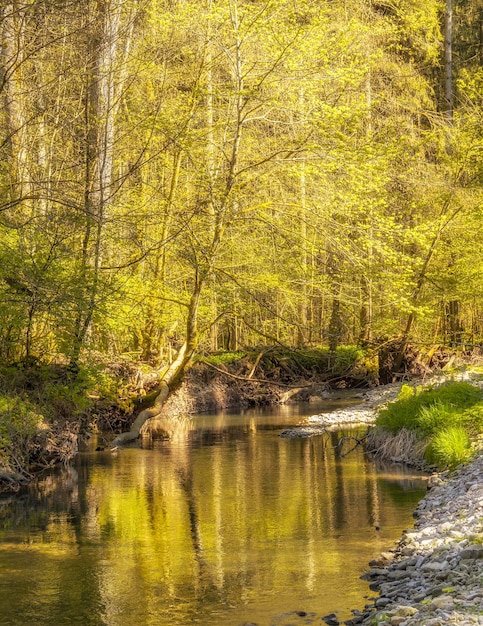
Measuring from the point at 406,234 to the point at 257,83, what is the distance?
384 centimetres

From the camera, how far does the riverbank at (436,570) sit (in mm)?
6328

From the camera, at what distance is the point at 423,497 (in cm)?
1224

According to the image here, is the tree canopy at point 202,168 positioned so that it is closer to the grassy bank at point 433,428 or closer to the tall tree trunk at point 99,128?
the tall tree trunk at point 99,128

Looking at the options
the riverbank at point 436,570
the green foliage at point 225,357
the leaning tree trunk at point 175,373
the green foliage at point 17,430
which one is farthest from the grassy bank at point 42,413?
the green foliage at point 225,357

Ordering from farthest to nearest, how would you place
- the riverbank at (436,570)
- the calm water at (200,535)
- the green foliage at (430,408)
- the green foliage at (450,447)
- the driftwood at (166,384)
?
the driftwood at (166,384) → the green foliage at (430,408) → the green foliage at (450,447) → the calm water at (200,535) → the riverbank at (436,570)

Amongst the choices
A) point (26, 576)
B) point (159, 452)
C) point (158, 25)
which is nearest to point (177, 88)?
point (158, 25)

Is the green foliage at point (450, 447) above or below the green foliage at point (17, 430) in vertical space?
below

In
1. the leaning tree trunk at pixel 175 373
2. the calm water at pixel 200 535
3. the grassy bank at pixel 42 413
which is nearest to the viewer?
the calm water at pixel 200 535

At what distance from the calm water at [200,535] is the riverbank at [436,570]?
301 mm

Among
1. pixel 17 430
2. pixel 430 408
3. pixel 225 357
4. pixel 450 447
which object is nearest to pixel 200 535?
pixel 17 430

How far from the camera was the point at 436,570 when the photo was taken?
7.82 metres

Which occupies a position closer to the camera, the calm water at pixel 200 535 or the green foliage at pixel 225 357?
the calm water at pixel 200 535

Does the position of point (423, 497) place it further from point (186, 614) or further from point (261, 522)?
point (186, 614)

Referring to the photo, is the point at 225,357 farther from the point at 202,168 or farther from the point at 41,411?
the point at 41,411
